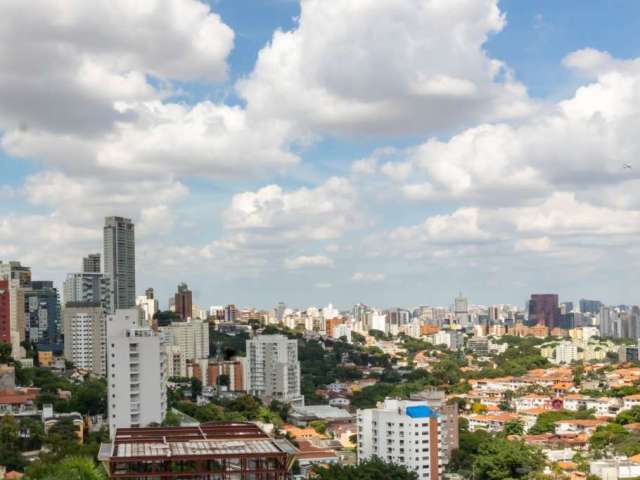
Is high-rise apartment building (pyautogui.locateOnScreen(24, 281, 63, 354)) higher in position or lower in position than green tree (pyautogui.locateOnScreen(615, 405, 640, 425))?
higher

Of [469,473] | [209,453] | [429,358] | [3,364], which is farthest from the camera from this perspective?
[429,358]

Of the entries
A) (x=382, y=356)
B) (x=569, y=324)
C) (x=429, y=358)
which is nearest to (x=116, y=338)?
(x=382, y=356)

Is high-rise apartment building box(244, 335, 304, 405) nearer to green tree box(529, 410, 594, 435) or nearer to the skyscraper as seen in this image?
green tree box(529, 410, 594, 435)

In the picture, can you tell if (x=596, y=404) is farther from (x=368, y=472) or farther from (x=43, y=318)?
(x=43, y=318)

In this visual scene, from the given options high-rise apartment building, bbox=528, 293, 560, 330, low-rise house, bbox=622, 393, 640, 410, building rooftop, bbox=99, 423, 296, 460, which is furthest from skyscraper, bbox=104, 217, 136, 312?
high-rise apartment building, bbox=528, 293, 560, 330

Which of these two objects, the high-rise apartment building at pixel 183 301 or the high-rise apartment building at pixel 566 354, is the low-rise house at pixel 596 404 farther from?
the high-rise apartment building at pixel 183 301

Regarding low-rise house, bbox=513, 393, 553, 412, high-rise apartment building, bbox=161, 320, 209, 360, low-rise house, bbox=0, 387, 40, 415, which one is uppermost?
high-rise apartment building, bbox=161, 320, 209, 360

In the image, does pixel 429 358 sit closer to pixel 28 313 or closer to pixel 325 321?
pixel 325 321
